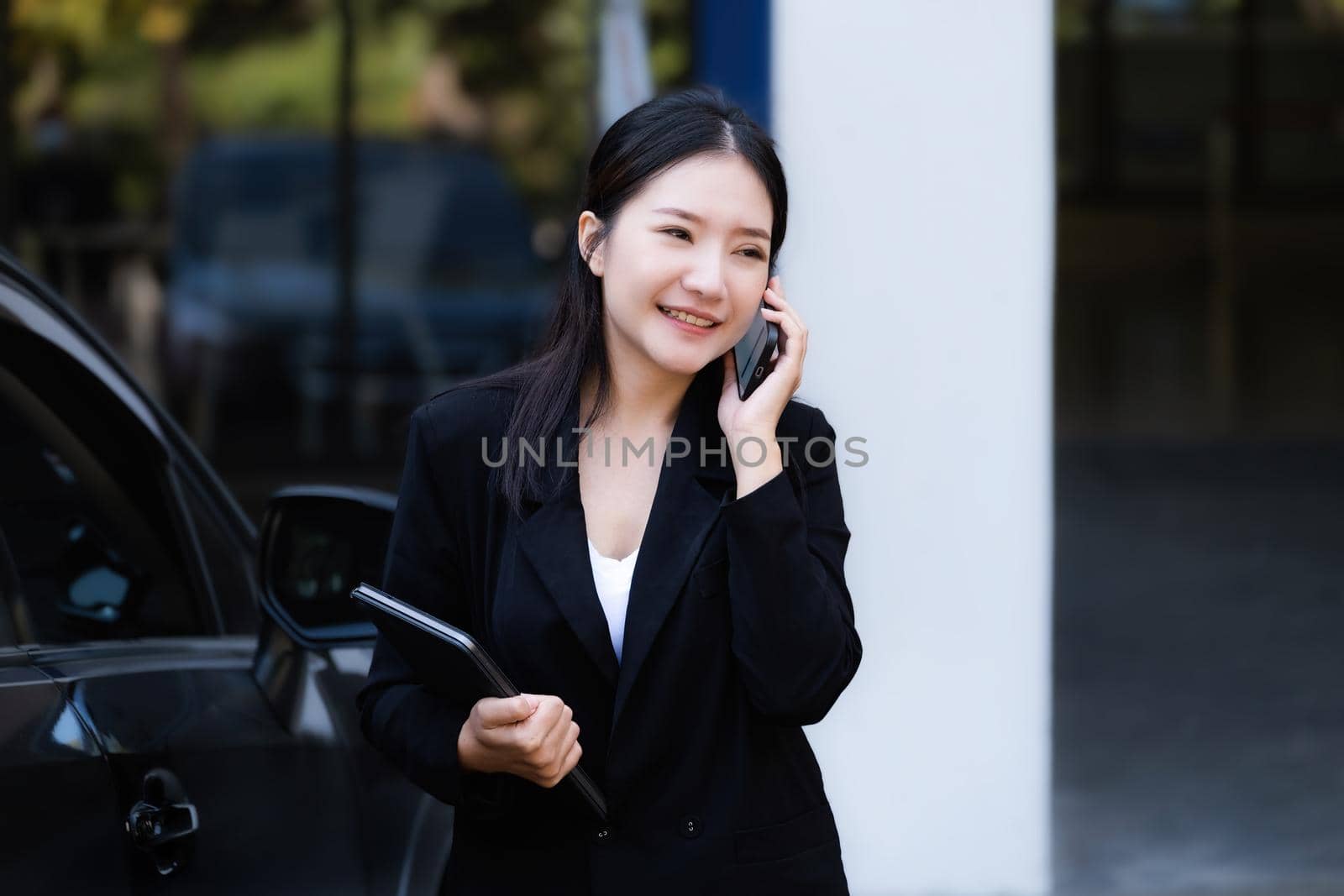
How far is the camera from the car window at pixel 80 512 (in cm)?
226

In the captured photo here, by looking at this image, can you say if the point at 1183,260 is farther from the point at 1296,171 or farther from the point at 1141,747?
the point at 1141,747

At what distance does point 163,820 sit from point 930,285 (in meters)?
2.59

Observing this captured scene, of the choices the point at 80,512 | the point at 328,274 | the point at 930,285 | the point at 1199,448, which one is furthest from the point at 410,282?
the point at 80,512

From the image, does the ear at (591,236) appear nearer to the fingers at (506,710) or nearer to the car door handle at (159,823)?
the fingers at (506,710)

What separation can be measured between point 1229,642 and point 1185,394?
686cm

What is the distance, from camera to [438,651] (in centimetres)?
182

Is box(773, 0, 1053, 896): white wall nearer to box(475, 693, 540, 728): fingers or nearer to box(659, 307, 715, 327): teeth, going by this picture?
box(659, 307, 715, 327): teeth

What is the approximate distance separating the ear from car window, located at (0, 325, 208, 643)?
70 cm

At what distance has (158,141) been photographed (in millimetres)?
10984

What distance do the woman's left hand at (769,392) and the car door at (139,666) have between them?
740 millimetres

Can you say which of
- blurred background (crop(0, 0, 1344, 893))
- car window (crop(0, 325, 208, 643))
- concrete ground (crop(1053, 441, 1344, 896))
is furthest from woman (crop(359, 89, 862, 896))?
blurred background (crop(0, 0, 1344, 893))

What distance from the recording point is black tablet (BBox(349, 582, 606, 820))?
5.90 ft

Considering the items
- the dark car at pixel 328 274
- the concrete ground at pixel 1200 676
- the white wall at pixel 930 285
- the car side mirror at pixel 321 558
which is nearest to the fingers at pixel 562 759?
the car side mirror at pixel 321 558

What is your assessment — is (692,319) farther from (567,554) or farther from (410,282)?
(410,282)
